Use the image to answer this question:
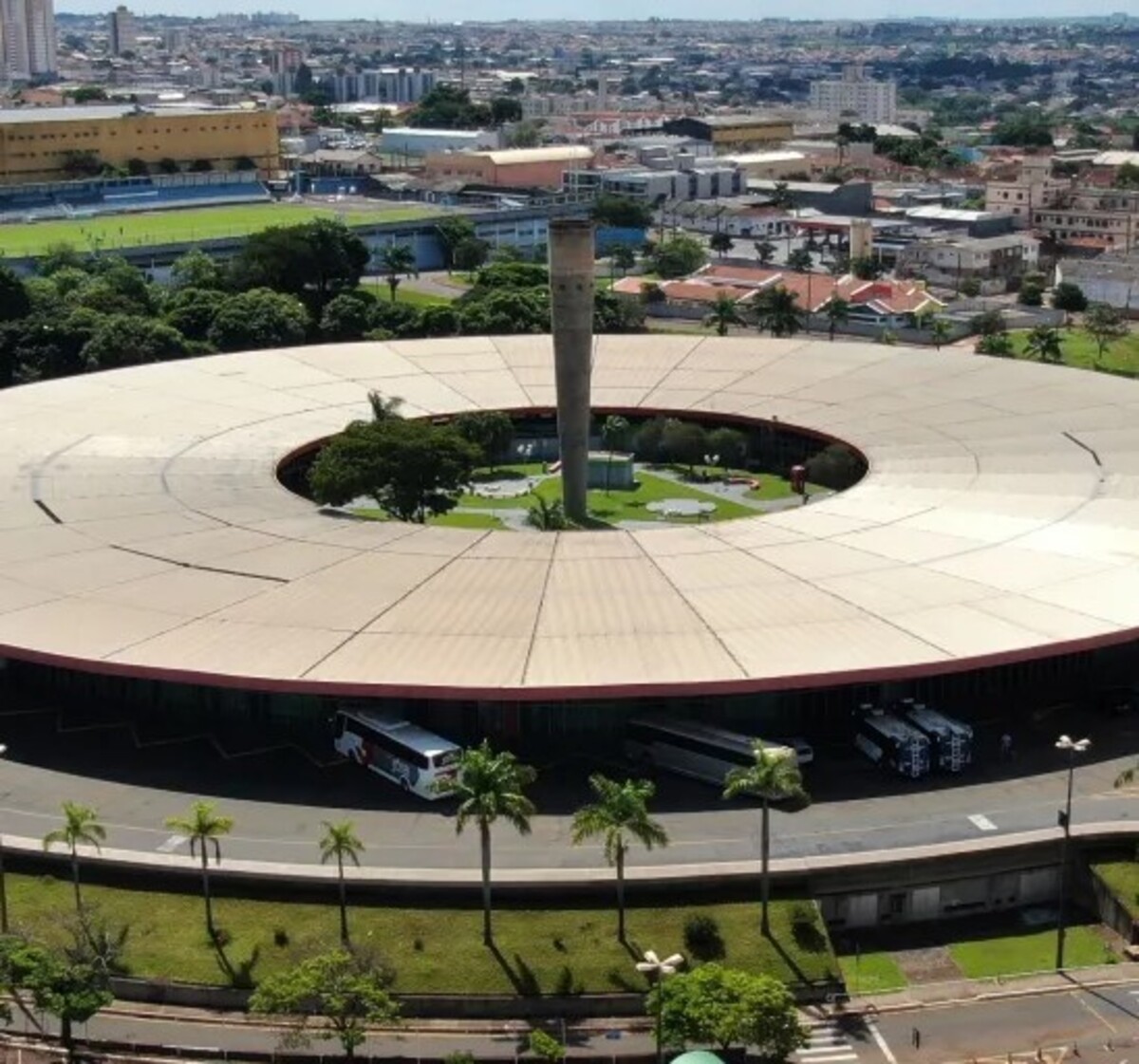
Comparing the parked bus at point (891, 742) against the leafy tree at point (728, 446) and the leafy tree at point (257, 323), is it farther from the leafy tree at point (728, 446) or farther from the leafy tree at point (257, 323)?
the leafy tree at point (257, 323)

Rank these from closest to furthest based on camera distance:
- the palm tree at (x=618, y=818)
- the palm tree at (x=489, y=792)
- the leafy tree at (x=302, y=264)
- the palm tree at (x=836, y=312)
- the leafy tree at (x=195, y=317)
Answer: the palm tree at (x=489, y=792) → the palm tree at (x=618, y=818) → the leafy tree at (x=195, y=317) → the palm tree at (x=836, y=312) → the leafy tree at (x=302, y=264)

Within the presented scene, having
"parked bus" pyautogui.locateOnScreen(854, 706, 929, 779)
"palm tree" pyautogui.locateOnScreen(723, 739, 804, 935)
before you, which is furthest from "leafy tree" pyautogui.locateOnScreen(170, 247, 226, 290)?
"palm tree" pyautogui.locateOnScreen(723, 739, 804, 935)

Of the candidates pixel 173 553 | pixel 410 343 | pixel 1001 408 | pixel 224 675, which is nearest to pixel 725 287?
pixel 410 343

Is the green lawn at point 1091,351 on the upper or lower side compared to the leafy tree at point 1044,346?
lower

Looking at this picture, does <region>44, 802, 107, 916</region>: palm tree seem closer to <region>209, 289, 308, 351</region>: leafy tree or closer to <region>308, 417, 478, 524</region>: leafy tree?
<region>308, 417, 478, 524</region>: leafy tree

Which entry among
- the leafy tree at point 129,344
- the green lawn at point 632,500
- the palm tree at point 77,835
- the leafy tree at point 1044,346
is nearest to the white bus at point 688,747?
the palm tree at point 77,835

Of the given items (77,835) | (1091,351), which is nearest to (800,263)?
(1091,351)

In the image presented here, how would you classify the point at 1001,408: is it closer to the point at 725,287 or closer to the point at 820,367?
the point at 820,367
